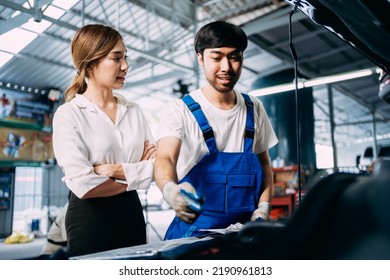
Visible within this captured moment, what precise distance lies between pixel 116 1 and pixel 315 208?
14.7 feet

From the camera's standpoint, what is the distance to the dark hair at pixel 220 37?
104 cm

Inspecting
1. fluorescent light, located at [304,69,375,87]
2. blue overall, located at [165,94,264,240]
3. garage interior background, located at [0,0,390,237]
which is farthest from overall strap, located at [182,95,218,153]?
fluorescent light, located at [304,69,375,87]

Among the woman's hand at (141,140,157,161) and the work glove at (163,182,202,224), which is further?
the woman's hand at (141,140,157,161)

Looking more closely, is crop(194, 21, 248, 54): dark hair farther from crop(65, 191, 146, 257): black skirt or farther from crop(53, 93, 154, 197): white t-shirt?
crop(65, 191, 146, 257): black skirt

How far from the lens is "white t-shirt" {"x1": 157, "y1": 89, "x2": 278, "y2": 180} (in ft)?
3.55

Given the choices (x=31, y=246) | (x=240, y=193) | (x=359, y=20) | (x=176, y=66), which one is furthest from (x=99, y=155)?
(x=176, y=66)

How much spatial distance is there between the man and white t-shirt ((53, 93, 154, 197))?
120mm

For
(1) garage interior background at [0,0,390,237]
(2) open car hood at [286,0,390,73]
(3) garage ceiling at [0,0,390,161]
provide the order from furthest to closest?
(1) garage interior background at [0,0,390,237] < (3) garage ceiling at [0,0,390,161] < (2) open car hood at [286,0,390,73]

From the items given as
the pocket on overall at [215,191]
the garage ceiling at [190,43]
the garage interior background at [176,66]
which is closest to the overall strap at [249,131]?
the pocket on overall at [215,191]

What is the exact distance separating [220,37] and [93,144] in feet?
1.47

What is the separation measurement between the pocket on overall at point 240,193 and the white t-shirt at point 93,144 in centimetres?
24

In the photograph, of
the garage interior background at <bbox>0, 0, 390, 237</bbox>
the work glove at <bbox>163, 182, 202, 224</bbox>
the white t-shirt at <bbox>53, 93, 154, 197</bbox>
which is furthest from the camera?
the garage interior background at <bbox>0, 0, 390, 237</bbox>

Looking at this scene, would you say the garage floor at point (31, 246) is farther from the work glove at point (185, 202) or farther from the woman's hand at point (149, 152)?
the woman's hand at point (149, 152)
